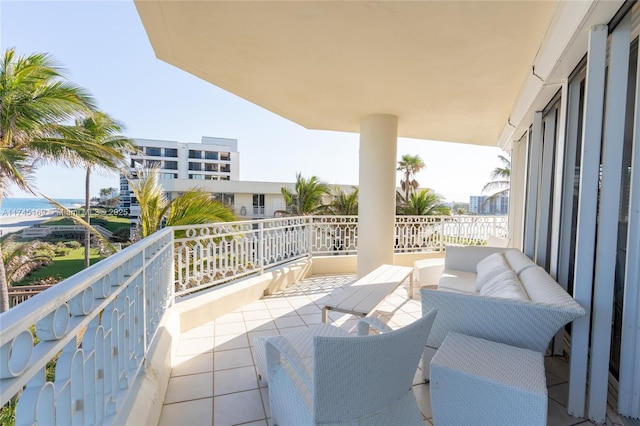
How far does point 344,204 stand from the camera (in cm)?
956

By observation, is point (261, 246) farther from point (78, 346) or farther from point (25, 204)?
point (25, 204)

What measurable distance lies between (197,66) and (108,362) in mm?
2860

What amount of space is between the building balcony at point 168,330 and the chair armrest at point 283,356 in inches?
23.6

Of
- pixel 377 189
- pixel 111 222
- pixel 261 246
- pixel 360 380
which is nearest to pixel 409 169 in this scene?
pixel 377 189

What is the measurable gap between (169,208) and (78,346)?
432 cm

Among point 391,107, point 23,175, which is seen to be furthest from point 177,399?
point 23,175

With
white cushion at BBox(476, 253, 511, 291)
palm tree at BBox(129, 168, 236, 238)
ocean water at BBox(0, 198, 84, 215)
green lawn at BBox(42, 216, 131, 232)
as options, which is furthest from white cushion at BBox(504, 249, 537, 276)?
green lawn at BBox(42, 216, 131, 232)

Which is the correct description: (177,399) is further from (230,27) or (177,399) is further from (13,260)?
(13,260)

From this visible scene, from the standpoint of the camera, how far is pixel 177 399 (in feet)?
6.64

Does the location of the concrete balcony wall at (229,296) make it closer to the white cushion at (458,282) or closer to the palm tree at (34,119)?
the white cushion at (458,282)

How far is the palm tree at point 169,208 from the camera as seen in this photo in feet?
16.0

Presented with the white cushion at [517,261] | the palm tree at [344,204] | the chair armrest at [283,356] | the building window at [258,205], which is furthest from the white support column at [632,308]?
the building window at [258,205]

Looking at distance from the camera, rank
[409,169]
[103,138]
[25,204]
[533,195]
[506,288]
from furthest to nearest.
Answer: [409,169]
[103,138]
[25,204]
[533,195]
[506,288]

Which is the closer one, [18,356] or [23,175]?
[18,356]
